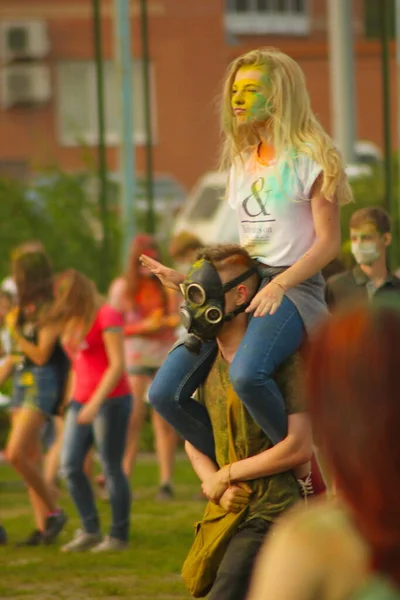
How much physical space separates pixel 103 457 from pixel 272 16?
41779 mm

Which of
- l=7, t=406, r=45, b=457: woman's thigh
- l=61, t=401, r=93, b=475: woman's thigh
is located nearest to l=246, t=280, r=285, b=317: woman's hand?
l=61, t=401, r=93, b=475: woman's thigh

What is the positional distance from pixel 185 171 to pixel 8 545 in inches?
1394

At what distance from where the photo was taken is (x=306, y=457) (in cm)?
496

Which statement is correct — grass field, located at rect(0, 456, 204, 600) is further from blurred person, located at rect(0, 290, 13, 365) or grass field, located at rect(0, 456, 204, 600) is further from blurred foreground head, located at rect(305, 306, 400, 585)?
blurred foreground head, located at rect(305, 306, 400, 585)

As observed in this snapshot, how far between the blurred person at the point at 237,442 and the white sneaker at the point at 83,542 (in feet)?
13.3

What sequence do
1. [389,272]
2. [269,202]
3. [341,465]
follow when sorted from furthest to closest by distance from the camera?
[389,272] → [269,202] → [341,465]

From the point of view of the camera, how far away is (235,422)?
16.6ft

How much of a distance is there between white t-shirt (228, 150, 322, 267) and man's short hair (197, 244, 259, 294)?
0.45ft

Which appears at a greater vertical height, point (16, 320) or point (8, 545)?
point (16, 320)

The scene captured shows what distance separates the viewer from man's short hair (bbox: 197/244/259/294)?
5.02 metres

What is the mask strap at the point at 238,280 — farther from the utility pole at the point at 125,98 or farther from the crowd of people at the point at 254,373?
the utility pole at the point at 125,98

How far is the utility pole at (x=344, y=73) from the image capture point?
1722 centimetres

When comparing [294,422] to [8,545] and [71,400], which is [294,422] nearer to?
[71,400]

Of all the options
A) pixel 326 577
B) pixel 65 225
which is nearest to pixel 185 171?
pixel 65 225
